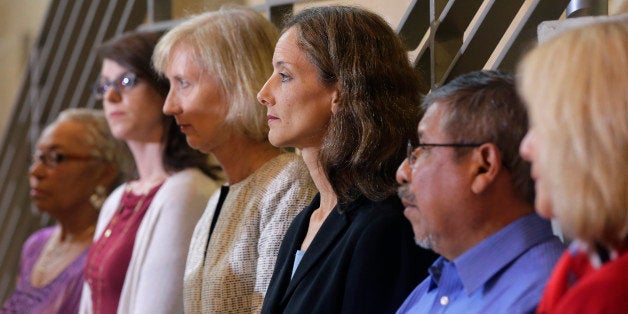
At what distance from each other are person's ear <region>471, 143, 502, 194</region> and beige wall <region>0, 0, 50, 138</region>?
5001 millimetres

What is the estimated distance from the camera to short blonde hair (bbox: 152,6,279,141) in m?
3.11

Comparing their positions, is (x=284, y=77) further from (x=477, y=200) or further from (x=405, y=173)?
(x=477, y=200)

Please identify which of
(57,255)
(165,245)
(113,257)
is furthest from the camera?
(57,255)

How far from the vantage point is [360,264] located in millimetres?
2314

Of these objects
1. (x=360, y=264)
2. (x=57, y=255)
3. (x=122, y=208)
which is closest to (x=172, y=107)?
(x=122, y=208)

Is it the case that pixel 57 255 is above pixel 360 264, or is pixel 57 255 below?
below

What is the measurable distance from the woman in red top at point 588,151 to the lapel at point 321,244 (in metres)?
0.90

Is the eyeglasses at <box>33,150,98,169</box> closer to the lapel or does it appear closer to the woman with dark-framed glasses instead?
the woman with dark-framed glasses

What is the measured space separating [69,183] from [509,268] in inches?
110

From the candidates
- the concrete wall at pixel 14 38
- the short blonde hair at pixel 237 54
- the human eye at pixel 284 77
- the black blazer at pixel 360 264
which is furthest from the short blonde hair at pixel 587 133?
the concrete wall at pixel 14 38

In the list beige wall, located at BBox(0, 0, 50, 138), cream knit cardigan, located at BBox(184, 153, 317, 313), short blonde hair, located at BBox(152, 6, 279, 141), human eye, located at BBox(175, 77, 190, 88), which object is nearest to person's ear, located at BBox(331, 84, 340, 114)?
cream knit cardigan, located at BBox(184, 153, 317, 313)

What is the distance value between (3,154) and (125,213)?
2347 millimetres

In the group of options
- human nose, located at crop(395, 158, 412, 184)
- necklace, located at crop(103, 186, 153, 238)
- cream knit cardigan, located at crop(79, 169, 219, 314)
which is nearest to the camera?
human nose, located at crop(395, 158, 412, 184)

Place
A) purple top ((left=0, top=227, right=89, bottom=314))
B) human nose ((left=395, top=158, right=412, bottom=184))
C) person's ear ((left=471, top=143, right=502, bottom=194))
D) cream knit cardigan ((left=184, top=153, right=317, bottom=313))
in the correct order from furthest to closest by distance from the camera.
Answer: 1. purple top ((left=0, top=227, right=89, bottom=314))
2. cream knit cardigan ((left=184, top=153, right=317, bottom=313))
3. human nose ((left=395, top=158, right=412, bottom=184))
4. person's ear ((left=471, top=143, right=502, bottom=194))
